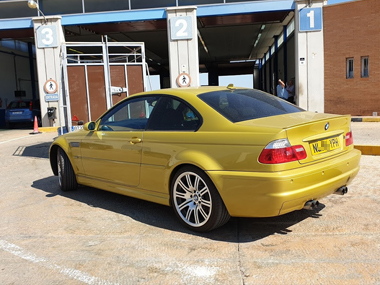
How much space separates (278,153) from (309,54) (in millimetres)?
15285

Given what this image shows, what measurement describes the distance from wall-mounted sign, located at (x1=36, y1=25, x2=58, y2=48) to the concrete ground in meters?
15.1

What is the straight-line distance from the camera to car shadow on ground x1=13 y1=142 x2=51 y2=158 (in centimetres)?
989

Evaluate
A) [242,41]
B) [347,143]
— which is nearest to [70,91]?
[347,143]

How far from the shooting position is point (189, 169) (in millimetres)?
3686

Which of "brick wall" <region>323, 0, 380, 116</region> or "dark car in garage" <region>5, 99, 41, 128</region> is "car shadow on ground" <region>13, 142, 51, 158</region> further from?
"brick wall" <region>323, 0, 380, 116</region>

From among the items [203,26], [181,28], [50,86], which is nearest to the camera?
[181,28]

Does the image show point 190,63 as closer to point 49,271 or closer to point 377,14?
point 377,14

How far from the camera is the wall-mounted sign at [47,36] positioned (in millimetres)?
18328

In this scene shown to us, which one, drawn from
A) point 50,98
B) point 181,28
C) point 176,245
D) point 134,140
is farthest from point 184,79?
point 176,245

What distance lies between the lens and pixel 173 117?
4.09m

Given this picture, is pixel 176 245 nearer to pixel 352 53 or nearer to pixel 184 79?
pixel 184 79

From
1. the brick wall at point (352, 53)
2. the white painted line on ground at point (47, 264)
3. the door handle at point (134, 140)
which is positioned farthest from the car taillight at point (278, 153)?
the brick wall at point (352, 53)

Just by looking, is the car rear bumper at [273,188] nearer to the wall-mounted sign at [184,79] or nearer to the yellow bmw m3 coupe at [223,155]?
the yellow bmw m3 coupe at [223,155]

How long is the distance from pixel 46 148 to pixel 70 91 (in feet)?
9.68
